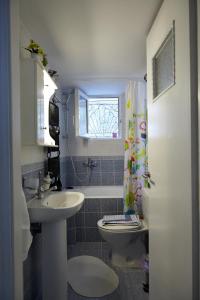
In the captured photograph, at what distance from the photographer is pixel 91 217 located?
10.2 ft

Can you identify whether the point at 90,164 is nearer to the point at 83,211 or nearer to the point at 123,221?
the point at 83,211

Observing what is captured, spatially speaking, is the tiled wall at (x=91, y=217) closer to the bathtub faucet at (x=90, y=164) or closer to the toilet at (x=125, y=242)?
the toilet at (x=125, y=242)

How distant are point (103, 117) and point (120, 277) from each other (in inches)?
102

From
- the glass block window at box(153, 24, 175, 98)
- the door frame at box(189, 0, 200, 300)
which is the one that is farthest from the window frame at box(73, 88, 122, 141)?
the door frame at box(189, 0, 200, 300)

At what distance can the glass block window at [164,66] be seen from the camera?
1.24 metres

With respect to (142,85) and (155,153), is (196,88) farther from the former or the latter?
(142,85)

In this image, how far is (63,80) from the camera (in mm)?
3238

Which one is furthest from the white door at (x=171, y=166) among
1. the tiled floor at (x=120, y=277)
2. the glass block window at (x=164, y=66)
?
the tiled floor at (x=120, y=277)

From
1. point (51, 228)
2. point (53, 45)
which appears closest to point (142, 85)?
point (53, 45)

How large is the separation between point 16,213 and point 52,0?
A: 1.33 meters

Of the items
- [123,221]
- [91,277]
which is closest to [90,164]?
[123,221]

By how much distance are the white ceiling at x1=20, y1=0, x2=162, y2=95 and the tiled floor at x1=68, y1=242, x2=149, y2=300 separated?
2.26m

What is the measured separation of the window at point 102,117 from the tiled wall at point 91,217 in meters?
1.27

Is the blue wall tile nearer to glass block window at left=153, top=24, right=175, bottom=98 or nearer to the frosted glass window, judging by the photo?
the frosted glass window
